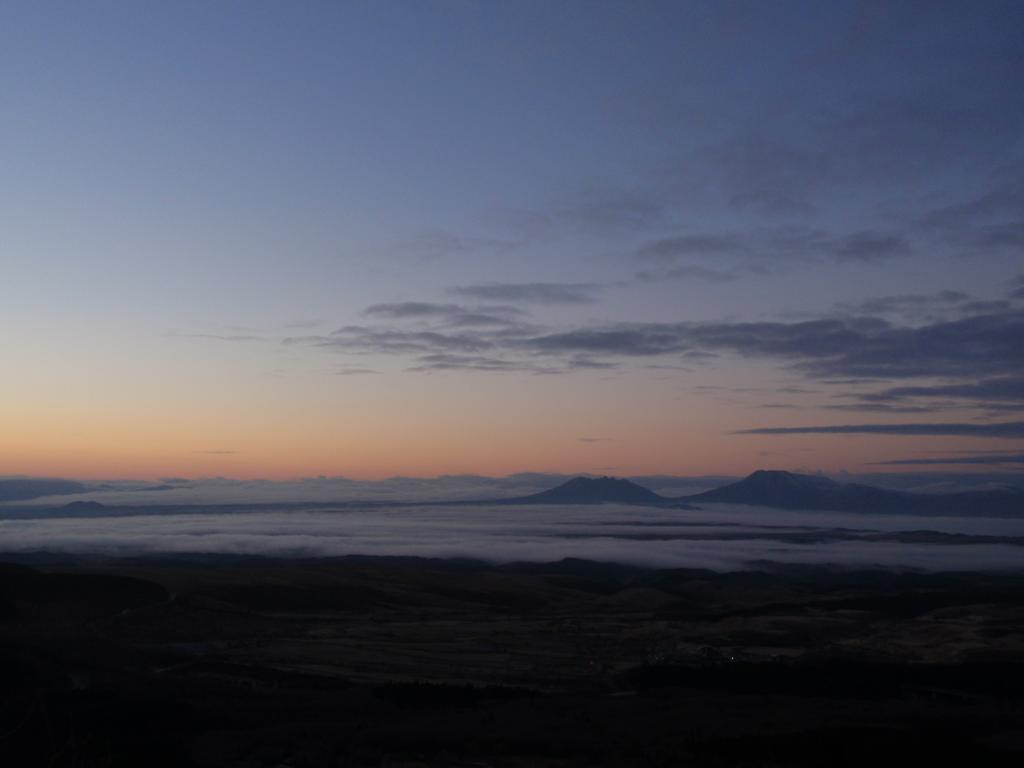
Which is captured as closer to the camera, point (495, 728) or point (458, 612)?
point (495, 728)

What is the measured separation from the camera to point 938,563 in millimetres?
136625

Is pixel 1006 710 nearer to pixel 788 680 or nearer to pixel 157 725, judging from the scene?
pixel 788 680

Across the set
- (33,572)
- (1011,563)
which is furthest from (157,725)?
(1011,563)

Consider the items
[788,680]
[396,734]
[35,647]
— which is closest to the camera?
[396,734]

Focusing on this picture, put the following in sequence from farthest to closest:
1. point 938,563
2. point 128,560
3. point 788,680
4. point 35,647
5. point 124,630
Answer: point 938,563, point 128,560, point 124,630, point 35,647, point 788,680

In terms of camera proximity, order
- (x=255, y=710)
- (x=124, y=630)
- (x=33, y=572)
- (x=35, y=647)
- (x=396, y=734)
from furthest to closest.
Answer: (x=33, y=572) < (x=124, y=630) < (x=35, y=647) < (x=255, y=710) < (x=396, y=734)

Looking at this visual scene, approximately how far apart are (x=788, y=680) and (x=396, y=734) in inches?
716

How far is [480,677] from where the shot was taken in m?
38.6

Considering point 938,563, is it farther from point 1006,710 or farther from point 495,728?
point 495,728

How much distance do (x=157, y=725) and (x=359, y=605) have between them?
43799mm

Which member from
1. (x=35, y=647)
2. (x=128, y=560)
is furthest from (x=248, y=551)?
(x=35, y=647)

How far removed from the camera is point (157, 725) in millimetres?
26469

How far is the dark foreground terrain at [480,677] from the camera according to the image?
23578 mm

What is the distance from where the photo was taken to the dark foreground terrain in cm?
2358
